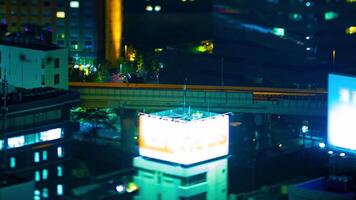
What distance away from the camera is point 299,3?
15.6 m

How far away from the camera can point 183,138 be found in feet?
34.6

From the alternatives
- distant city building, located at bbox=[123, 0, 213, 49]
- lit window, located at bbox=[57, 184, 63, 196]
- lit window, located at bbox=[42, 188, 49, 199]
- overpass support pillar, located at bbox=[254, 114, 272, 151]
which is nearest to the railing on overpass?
overpass support pillar, located at bbox=[254, 114, 272, 151]

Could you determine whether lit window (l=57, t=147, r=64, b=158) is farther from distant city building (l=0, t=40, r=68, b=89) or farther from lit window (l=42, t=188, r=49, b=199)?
distant city building (l=0, t=40, r=68, b=89)

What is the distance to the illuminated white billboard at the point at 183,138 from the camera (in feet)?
34.6

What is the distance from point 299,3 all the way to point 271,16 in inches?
21.5

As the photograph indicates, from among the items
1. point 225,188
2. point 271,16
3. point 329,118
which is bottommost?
point 225,188

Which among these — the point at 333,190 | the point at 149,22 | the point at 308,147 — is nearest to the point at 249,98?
the point at 308,147

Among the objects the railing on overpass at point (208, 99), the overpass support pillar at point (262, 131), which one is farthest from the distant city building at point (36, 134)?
the overpass support pillar at point (262, 131)

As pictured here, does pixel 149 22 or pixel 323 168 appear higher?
pixel 149 22

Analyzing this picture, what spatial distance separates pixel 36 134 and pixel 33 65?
62.4 inches

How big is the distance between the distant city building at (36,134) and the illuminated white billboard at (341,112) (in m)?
2.51

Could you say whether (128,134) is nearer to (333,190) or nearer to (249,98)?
(249,98)

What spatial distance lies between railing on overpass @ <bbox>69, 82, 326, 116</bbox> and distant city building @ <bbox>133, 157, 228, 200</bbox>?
5.72ft

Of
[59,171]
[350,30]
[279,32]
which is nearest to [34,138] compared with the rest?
[59,171]
